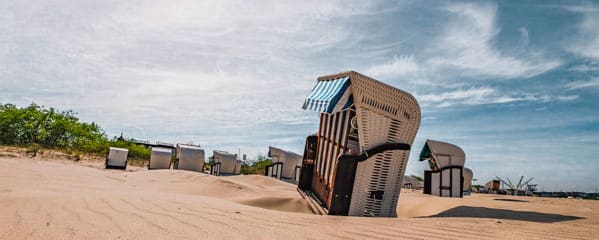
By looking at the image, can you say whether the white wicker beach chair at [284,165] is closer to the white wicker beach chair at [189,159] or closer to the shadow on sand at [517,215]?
the white wicker beach chair at [189,159]

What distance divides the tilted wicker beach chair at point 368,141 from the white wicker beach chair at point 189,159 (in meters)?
16.6

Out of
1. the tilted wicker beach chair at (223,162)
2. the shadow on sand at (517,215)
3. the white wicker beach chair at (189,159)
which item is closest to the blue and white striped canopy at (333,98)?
the shadow on sand at (517,215)

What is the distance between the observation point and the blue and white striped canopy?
5441 mm

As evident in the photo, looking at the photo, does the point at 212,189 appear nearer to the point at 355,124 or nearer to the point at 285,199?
the point at 285,199

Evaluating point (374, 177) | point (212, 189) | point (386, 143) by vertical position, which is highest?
point (386, 143)

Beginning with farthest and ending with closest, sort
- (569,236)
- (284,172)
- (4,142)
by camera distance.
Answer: (4,142)
(284,172)
(569,236)

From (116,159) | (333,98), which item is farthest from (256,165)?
(333,98)

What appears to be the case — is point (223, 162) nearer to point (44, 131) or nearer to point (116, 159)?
point (116, 159)

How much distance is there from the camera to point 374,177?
5.48 meters

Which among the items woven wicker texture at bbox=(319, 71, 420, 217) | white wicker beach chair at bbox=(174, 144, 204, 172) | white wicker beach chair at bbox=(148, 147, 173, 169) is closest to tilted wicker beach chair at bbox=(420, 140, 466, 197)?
woven wicker texture at bbox=(319, 71, 420, 217)

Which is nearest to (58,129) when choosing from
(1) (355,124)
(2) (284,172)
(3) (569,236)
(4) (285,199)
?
(2) (284,172)

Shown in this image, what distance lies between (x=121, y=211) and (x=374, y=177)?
3.44 metres

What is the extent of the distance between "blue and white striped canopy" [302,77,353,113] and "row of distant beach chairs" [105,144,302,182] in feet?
52.1

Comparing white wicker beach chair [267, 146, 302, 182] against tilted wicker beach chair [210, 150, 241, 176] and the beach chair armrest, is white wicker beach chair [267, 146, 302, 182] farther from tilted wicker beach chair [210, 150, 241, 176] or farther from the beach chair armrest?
the beach chair armrest
